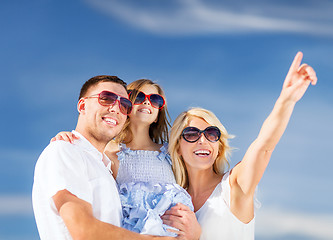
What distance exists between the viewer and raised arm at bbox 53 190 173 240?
13.4ft

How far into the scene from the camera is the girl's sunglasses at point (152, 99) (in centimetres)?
669

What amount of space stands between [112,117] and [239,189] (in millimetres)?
2098

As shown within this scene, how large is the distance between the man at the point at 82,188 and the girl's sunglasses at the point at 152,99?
4.16 feet

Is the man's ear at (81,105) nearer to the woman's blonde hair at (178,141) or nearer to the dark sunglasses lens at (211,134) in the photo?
the woman's blonde hair at (178,141)

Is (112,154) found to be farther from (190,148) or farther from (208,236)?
(208,236)

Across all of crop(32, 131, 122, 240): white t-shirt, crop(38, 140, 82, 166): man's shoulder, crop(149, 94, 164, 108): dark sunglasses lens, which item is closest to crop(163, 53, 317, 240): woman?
crop(149, 94, 164, 108): dark sunglasses lens

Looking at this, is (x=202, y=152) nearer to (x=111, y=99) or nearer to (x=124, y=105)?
(x=124, y=105)

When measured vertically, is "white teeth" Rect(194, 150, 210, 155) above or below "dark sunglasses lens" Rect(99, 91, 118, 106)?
below

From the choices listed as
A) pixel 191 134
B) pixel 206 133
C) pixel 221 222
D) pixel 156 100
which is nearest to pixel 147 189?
pixel 221 222

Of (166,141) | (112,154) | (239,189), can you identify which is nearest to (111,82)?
(112,154)

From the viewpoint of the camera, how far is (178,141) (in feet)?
21.7

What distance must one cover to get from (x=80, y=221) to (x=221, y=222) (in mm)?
2402

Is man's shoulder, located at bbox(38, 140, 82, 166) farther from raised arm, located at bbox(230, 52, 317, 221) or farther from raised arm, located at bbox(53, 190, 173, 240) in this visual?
raised arm, located at bbox(230, 52, 317, 221)

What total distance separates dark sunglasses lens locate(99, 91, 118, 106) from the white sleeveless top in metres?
2.08
